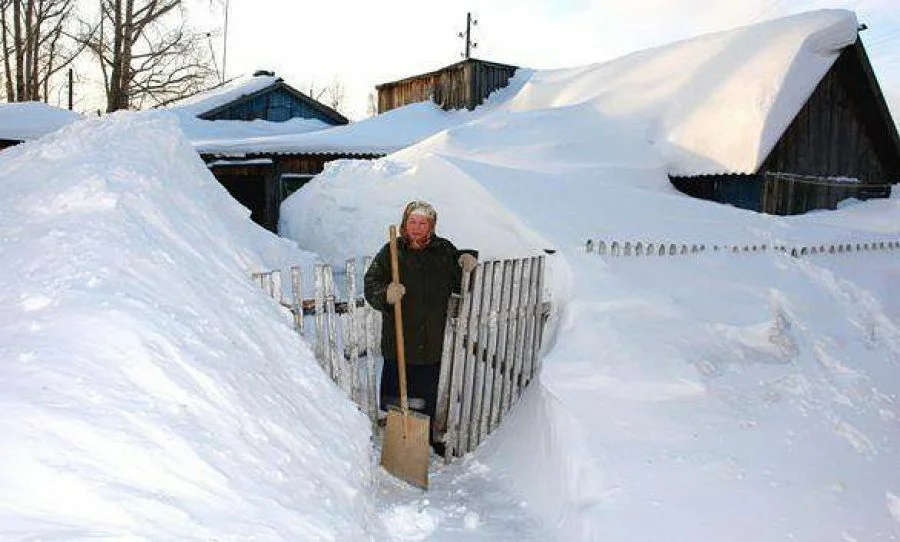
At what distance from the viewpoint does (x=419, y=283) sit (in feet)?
14.5

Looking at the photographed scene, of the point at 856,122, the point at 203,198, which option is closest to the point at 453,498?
the point at 203,198

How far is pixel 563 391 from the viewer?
430cm

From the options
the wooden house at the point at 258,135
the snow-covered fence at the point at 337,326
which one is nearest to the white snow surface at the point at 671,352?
the snow-covered fence at the point at 337,326

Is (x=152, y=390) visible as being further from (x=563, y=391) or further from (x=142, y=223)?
(x=563, y=391)

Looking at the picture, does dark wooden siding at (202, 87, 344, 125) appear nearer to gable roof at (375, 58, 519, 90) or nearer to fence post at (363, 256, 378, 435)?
gable roof at (375, 58, 519, 90)

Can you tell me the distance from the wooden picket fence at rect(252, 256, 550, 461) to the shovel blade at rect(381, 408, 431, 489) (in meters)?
0.45

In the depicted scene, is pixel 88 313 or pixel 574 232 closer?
pixel 88 313

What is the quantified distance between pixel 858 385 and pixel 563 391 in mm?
2670

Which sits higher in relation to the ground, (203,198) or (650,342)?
(203,198)

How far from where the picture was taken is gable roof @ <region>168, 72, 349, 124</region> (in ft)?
67.3

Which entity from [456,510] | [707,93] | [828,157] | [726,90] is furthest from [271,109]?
[456,510]

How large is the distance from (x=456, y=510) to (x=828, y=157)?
41.7ft

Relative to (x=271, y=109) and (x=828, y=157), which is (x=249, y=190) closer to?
(x=271, y=109)

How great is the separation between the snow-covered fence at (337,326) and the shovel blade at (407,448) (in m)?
0.45
